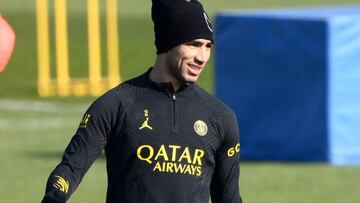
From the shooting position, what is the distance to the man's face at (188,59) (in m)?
7.12

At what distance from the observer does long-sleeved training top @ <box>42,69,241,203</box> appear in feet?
23.3

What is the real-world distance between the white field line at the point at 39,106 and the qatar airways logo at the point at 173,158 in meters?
15.9

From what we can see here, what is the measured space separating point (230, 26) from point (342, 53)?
1.48 m

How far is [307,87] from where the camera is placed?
16.9m

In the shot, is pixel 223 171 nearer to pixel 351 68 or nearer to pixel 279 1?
pixel 351 68

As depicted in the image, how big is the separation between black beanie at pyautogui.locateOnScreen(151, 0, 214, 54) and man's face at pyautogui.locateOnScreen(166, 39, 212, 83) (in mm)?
30

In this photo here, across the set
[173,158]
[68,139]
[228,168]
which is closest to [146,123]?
[173,158]

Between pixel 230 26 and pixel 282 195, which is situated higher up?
pixel 230 26

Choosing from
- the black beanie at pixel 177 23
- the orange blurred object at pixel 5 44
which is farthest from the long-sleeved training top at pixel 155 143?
the orange blurred object at pixel 5 44

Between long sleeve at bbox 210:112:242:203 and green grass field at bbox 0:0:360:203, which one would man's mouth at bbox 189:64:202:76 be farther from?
green grass field at bbox 0:0:360:203

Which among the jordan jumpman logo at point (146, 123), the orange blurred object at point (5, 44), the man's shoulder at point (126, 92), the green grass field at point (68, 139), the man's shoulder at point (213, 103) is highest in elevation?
the orange blurred object at point (5, 44)

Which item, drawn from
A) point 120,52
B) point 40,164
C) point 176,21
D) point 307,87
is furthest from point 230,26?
point 120,52

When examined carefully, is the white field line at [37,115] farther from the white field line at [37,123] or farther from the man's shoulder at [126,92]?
the man's shoulder at [126,92]

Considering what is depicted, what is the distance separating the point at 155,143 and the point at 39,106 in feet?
55.6
